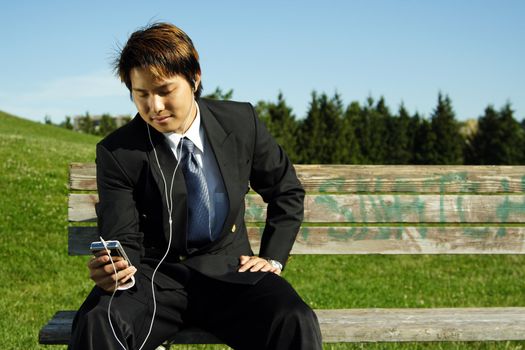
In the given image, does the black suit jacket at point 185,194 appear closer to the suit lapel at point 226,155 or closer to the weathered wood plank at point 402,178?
the suit lapel at point 226,155

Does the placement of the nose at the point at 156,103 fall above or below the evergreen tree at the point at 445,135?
above

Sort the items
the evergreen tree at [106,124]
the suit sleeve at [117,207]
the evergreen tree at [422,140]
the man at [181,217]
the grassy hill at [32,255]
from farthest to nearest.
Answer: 1. the evergreen tree at [106,124]
2. the evergreen tree at [422,140]
3. the grassy hill at [32,255]
4. the suit sleeve at [117,207]
5. the man at [181,217]

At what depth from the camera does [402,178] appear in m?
4.43

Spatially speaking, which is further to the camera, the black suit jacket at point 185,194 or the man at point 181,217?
the black suit jacket at point 185,194

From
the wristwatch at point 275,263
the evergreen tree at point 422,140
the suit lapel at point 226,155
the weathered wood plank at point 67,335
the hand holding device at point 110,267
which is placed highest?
the suit lapel at point 226,155

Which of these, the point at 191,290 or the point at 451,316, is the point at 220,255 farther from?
the point at 451,316

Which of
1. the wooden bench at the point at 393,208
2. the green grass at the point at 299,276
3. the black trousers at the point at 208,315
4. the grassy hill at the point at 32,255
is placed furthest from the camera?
the green grass at the point at 299,276

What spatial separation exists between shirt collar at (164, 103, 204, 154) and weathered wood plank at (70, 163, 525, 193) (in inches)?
42.0

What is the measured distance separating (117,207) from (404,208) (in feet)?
6.45

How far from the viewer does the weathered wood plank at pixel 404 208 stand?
438 cm

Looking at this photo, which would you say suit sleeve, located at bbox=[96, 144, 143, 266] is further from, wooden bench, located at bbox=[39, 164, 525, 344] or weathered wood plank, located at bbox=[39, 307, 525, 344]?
wooden bench, located at bbox=[39, 164, 525, 344]

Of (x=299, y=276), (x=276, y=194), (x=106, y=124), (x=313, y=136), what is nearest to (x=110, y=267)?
(x=276, y=194)

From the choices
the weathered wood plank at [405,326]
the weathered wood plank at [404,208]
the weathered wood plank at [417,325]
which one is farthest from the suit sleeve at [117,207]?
the weathered wood plank at [404,208]

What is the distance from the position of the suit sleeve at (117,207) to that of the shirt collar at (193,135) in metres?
0.27
